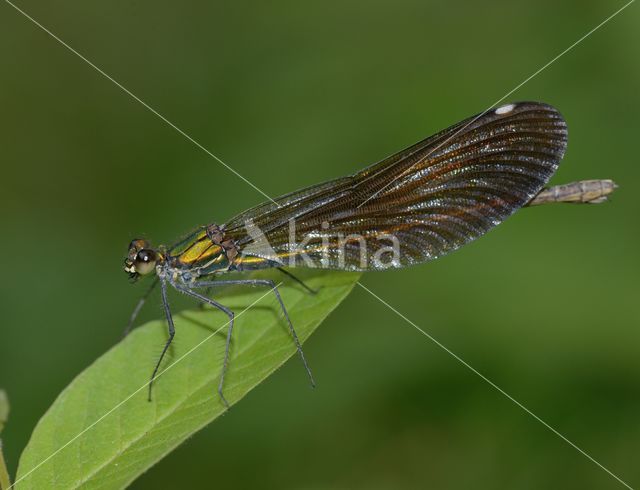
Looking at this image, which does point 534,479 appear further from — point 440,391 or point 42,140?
point 42,140

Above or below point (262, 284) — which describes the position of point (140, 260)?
above

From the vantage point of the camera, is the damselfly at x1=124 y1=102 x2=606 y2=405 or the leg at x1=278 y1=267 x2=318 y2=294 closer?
the leg at x1=278 y1=267 x2=318 y2=294

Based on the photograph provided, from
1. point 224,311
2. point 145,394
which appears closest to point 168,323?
point 224,311

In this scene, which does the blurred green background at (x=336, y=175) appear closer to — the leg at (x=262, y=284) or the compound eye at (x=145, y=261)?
the compound eye at (x=145, y=261)

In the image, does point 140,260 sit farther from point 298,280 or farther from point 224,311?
point 298,280

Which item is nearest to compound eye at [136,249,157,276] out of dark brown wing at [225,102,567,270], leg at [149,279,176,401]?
leg at [149,279,176,401]

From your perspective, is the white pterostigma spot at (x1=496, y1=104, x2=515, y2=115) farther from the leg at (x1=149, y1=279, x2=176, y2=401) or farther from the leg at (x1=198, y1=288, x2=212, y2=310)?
the leg at (x1=149, y1=279, x2=176, y2=401)
